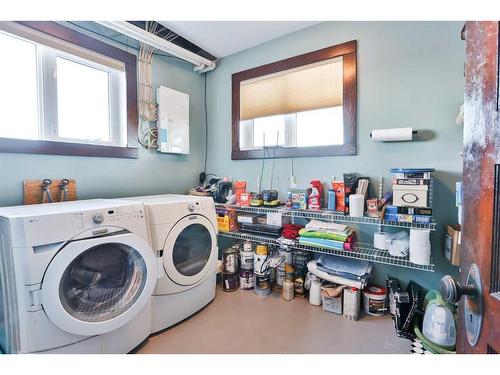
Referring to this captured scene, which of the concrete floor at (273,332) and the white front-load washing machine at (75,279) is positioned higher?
the white front-load washing machine at (75,279)

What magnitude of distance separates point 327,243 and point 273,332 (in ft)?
2.25

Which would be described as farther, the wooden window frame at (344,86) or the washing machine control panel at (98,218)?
the wooden window frame at (344,86)

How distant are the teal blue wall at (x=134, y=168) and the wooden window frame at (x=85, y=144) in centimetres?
5

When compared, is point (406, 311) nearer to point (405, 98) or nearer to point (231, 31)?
point (405, 98)

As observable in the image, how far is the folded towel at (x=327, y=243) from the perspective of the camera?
1633 millimetres

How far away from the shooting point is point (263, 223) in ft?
6.88

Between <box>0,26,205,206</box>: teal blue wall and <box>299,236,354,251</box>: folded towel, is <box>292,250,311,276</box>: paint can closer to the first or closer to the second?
<box>299,236,354,251</box>: folded towel

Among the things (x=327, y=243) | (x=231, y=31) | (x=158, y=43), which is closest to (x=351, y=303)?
(x=327, y=243)

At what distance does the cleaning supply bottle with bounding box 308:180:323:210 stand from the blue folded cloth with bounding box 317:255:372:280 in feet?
1.35

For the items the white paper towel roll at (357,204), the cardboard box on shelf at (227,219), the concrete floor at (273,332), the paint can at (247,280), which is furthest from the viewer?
the cardboard box on shelf at (227,219)

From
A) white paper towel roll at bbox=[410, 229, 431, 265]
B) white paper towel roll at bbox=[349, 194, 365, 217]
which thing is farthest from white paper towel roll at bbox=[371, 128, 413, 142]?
white paper towel roll at bbox=[410, 229, 431, 265]

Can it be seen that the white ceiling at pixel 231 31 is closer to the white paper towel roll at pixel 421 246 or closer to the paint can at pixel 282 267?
the white paper towel roll at pixel 421 246

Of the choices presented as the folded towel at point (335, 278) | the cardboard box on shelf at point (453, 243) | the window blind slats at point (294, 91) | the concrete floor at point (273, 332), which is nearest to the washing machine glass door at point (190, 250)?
the concrete floor at point (273, 332)

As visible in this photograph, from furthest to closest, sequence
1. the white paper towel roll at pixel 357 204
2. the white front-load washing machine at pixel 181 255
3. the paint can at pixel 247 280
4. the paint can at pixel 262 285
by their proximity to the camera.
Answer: the paint can at pixel 247 280
the paint can at pixel 262 285
the white paper towel roll at pixel 357 204
the white front-load washing machine at pixel 181 255
